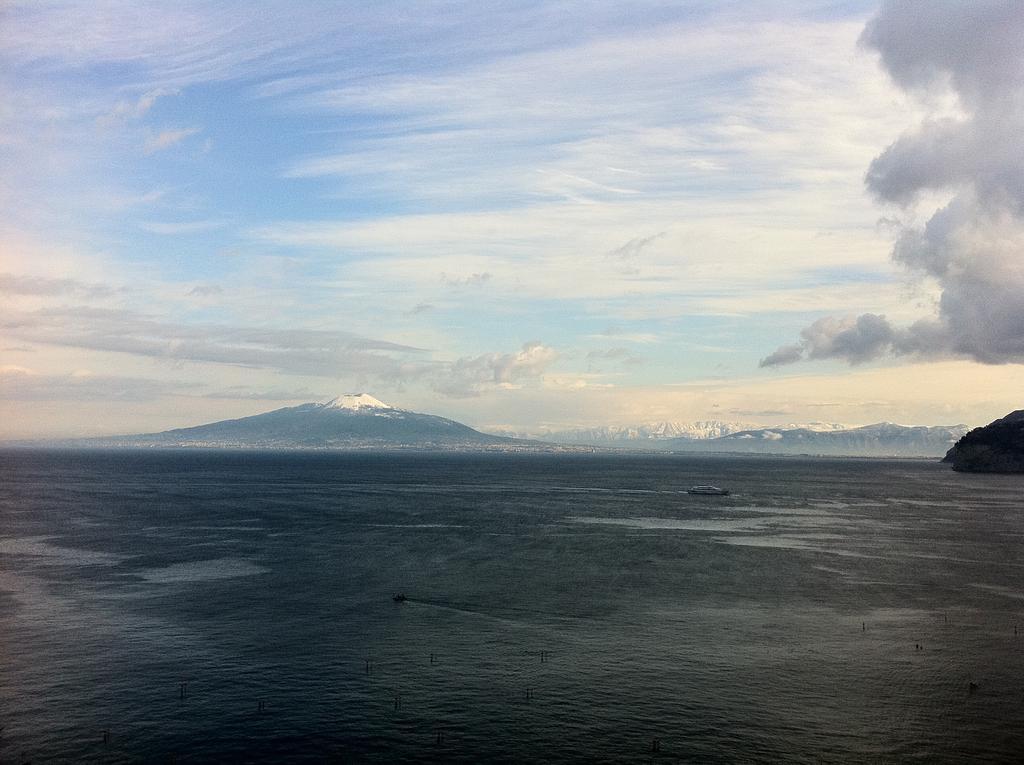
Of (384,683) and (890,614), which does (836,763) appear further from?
(890,614)

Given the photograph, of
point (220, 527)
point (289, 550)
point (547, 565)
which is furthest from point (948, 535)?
point (220, 527)

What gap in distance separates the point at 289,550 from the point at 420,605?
180 ft

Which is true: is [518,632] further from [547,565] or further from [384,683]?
[547,565]

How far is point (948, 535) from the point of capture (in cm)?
18238

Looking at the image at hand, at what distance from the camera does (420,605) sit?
345ft

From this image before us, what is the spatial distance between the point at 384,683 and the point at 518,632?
2134 centimetres

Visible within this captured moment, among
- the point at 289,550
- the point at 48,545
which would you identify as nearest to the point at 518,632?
the point at 289,550

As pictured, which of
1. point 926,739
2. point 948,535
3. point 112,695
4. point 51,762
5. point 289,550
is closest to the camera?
point 51,762

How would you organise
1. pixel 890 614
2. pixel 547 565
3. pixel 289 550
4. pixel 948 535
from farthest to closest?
pixel 948 535
pixel 289 550
pixel 547 565
pixel 890 614

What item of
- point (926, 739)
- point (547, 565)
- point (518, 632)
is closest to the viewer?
point (926, 739)

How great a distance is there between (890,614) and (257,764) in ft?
274

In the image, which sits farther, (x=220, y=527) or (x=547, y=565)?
(x=220, y=527)

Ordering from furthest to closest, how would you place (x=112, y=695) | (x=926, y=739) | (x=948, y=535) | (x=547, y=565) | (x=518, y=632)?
(x=948, y=535) < (x=547, y=565) < (x=518, y=632) < (x=112, y=695) < (x=926, y=739)

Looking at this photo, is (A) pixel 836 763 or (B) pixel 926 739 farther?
(B) pixel 926 739
